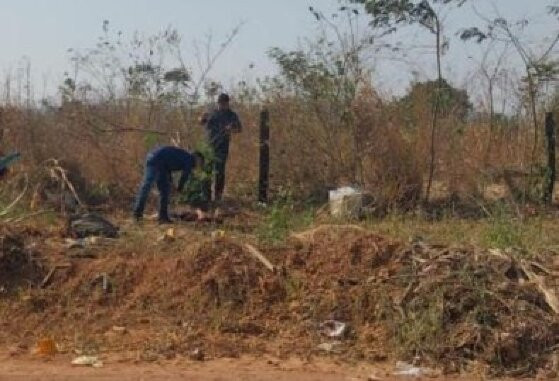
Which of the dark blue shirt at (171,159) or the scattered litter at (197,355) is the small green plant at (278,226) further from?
the scattered litter at (197,355)

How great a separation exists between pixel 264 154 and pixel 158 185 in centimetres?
243

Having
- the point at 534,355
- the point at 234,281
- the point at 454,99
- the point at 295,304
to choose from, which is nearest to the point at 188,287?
the point at 234,281

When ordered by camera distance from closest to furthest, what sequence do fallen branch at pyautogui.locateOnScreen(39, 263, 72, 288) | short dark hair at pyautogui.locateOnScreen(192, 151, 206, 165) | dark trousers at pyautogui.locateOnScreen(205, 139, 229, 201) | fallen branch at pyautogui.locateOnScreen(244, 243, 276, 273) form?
fallen branch at pyautogui.locateOnScreen(244, 243, 276, 273), fallen branch at pyautogui.locateOnScreen(39, 263, 72, 288), short dark hair at pyautogui.locateOnScreen(192, 151, 206, 165), dark trousers at pyautogui.locateOnScreen(205, 139, 229, 201)

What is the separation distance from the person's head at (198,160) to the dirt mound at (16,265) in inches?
129

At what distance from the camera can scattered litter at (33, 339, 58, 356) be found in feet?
20.6

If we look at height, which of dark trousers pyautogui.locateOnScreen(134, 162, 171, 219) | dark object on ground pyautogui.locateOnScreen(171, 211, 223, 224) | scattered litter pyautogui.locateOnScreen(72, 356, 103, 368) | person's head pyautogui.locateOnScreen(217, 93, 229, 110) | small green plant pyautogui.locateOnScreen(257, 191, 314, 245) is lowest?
scattered litter pyautogui.locateOnScreen(72, 356, 103, 368)

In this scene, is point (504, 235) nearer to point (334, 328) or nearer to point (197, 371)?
point (334, 328)

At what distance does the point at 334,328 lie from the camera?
21.6ft

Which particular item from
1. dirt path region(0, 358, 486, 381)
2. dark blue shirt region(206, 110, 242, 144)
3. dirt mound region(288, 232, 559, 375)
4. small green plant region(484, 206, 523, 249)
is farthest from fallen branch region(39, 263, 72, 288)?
dark blue shirt region(206, 110, 242, 144)

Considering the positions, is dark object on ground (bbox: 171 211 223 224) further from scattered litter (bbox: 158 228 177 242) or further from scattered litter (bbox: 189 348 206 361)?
scattered litter (bbox: 189 348 206 361)

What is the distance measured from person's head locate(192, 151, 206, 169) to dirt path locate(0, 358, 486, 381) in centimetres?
492

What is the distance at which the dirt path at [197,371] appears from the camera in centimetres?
568

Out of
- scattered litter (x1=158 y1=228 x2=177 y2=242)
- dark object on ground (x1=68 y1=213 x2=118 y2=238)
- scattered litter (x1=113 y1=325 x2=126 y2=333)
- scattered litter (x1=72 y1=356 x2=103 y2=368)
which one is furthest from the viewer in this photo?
dark object on ground (x1=68 y1=213 x2=118 y2=238)

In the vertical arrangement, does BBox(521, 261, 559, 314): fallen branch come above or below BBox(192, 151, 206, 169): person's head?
below
